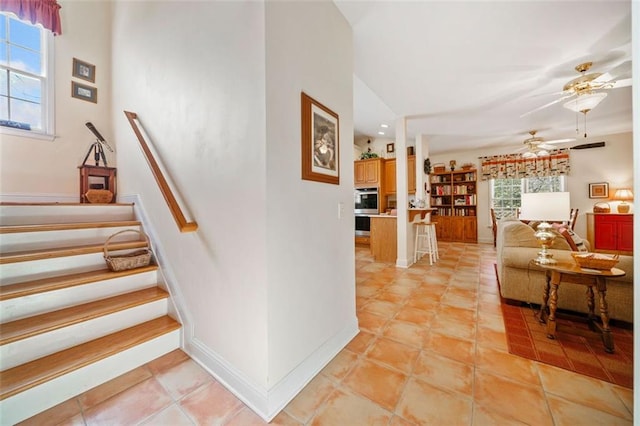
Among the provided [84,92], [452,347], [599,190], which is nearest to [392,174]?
[452,347]

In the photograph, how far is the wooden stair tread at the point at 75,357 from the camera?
4.00 feet

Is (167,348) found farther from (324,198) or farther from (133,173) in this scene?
(133,173)

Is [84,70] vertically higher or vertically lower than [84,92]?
higher

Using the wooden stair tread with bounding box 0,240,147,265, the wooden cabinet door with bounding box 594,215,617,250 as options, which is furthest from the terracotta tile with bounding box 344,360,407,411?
the wooden cabinet door with bounding box 594,215,617,250

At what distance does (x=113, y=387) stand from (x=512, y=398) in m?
2.29

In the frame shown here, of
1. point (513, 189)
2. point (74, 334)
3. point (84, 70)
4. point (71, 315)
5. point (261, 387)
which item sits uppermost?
point (84, 70)

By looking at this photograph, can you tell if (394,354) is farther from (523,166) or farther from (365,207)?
(523,166)

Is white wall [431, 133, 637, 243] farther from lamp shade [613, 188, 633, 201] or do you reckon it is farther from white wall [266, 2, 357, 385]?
white wall [266, 2, 357, 385]

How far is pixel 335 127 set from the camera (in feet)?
5.79

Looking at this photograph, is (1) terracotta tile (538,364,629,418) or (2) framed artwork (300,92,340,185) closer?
(1) terracotta tile (538,364,629,418)

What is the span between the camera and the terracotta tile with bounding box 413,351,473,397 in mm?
1418

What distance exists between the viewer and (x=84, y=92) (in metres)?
3.07

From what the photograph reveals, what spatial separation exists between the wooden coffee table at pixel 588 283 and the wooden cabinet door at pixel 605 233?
15.5 ft

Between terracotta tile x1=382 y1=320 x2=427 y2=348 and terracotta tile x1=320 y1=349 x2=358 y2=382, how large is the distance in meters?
0.40
